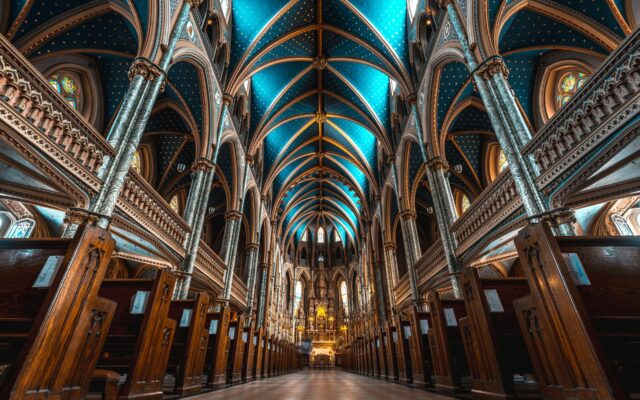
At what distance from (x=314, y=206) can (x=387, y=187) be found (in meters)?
15.7

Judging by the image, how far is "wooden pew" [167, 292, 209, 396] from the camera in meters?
4.84

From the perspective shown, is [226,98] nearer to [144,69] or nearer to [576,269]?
[144,69]

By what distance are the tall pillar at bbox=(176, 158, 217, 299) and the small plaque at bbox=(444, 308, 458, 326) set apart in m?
7.54

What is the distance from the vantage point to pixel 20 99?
5160 mm

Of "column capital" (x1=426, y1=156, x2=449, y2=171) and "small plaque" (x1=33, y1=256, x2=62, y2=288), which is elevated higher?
"column capital" (x1=426, y1=156, x2=449, y2=171)

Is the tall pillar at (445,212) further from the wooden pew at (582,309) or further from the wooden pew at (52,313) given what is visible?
the wooden pew at (52,313)

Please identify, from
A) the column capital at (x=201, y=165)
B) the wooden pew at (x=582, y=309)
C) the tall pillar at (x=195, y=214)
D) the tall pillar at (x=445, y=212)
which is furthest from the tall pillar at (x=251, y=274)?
the wooden pew at (x=582, y=309)

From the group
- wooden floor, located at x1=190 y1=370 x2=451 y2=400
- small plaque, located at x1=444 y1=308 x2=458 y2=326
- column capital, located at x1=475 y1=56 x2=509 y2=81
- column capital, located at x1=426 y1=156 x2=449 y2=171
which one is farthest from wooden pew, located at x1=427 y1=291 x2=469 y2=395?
column capital, located at x1=426 y1=156 x2=449 y2=171

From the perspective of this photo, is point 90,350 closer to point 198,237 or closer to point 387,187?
point 198,237

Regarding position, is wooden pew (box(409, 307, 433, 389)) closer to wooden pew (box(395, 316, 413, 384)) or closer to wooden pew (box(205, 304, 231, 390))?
wooden pew (box(395, 316, 413, 384))

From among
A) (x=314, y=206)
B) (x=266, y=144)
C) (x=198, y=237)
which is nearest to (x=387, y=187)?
(x=266, y=144)

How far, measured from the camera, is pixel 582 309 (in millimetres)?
2336

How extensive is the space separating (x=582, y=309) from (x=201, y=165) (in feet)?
37.6

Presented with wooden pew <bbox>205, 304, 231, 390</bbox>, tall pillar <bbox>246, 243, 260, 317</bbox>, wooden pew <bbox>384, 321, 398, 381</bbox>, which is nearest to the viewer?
wooden pew <bbox>205, 304, 231, 390</bbox>
